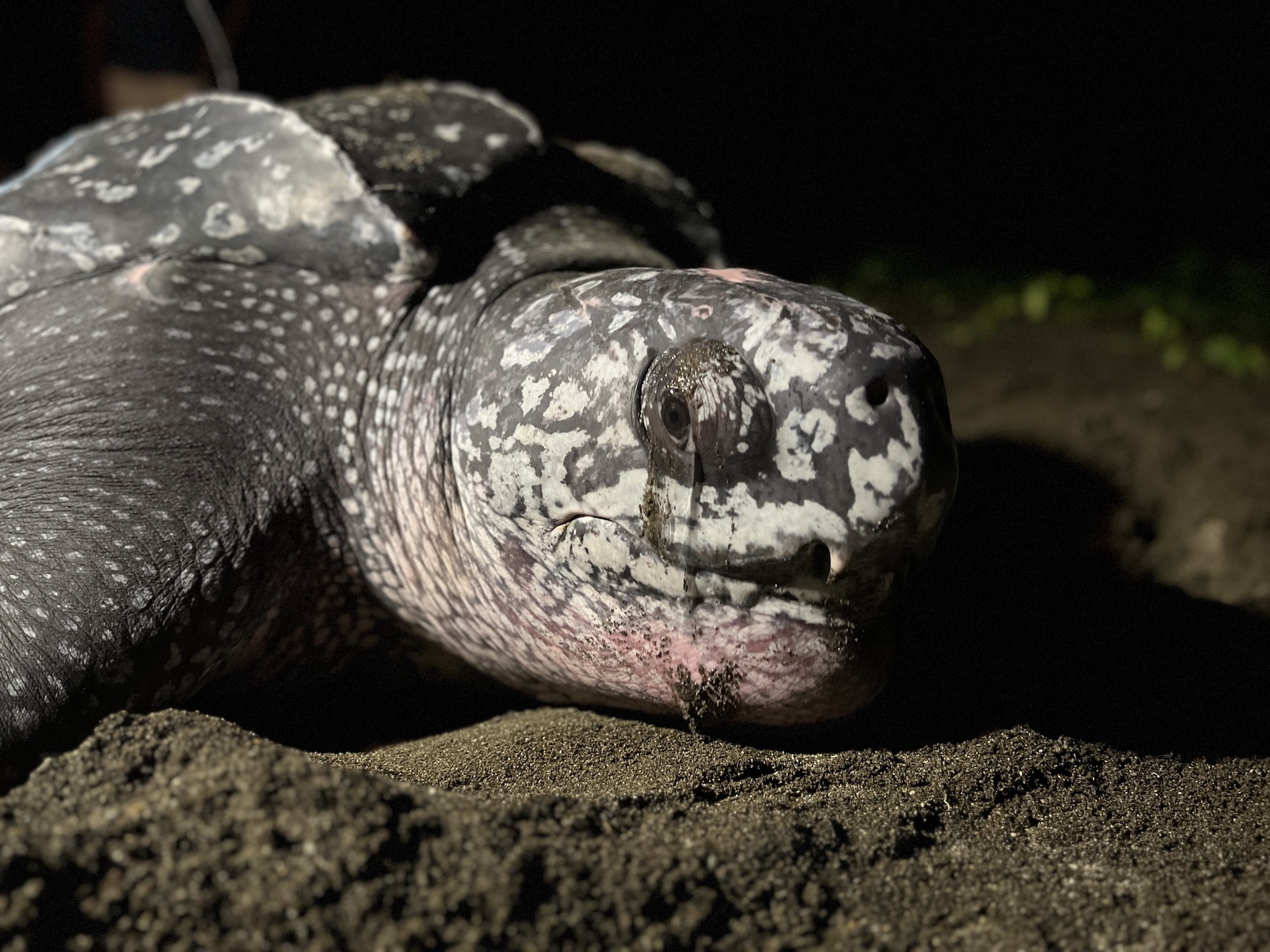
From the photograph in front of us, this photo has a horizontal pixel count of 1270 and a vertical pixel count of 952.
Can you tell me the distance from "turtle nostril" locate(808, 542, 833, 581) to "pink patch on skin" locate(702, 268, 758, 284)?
0.38 m

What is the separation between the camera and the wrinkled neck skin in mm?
1188

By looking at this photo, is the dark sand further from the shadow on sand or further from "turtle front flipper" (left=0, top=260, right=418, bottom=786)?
"turtle front flipper" (left=0, top=260, right=418, bottom=786)

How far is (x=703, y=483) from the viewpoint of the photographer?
4.04 feet

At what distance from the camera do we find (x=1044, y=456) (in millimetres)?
2768

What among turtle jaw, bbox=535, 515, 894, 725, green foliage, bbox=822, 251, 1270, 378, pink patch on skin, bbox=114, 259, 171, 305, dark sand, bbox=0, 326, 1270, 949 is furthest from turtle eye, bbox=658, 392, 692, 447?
green foliage, bbox=822, 251, 1270, 378

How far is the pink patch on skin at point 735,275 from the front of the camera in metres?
1.31

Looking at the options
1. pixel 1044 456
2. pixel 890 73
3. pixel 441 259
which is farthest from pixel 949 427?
pixel 890 73

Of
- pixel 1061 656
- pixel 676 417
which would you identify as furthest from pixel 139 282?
pixel 1061 656

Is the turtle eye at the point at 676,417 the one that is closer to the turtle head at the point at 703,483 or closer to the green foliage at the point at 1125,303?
the turtle head at the point at 703,483

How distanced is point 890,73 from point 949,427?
19.5ft

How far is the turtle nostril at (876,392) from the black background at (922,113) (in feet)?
13.3

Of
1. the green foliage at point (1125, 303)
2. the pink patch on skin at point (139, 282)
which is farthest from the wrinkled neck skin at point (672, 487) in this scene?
the green foliage at point (1125, 303)

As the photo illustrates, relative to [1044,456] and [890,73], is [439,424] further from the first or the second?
[890,73]

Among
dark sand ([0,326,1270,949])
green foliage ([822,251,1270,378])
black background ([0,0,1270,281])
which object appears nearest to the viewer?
dark sand ([0,326,1270,949])
